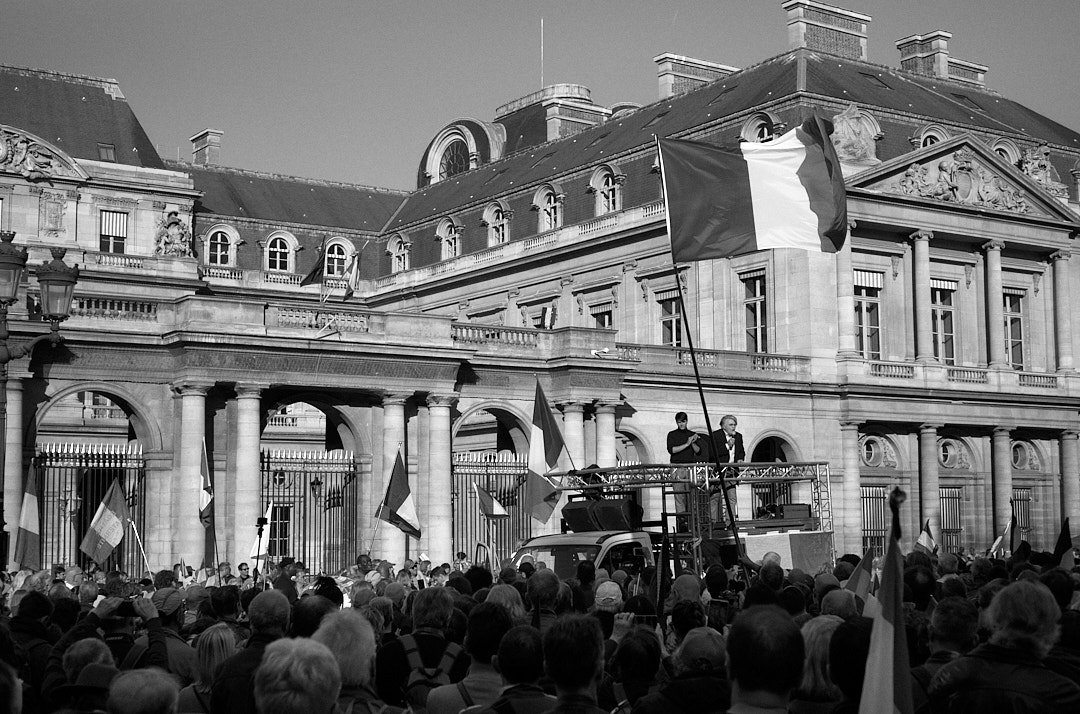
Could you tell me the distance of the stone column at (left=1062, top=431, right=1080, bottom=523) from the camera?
1761 inches

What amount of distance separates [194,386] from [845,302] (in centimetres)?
1916

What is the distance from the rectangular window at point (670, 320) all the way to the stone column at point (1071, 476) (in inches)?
477

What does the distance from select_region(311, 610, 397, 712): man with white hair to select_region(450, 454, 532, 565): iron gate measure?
87.4ft

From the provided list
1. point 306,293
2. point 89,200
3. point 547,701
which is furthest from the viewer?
point 306,293

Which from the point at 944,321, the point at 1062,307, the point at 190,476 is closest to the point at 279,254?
the point at 944,321

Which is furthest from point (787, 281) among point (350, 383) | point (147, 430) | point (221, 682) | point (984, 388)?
point (221, 682)

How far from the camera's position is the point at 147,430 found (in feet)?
97.3

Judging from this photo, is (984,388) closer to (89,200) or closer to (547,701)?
(89,200)

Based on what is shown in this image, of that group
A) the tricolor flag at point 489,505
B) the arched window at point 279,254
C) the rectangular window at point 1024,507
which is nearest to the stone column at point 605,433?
the tricolor flag at point 489,505

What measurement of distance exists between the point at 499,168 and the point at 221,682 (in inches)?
2031

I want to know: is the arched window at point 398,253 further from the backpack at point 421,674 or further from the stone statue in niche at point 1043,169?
the backpack at point 421,674

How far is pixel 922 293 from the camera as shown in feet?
140

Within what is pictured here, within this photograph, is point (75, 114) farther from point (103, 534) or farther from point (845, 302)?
point (103, 534)

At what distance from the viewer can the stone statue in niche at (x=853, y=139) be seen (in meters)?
40.7
